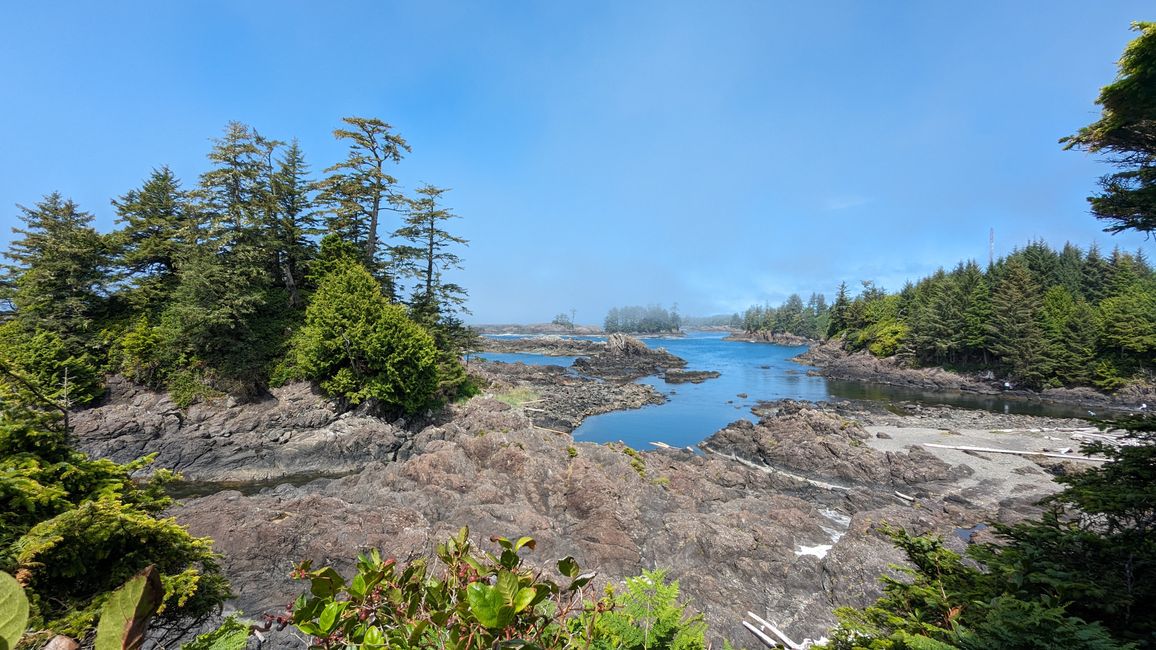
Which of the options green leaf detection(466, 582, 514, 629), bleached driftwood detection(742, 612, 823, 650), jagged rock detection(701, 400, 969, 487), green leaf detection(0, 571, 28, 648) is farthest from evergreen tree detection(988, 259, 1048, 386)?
green leaf detection(0, 571, 28, 648)

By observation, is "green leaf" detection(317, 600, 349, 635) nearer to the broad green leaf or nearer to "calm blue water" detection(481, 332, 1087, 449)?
the broad green leaf

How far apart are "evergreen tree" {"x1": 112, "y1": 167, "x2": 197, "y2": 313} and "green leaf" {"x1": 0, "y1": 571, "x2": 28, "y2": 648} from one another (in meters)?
26.0

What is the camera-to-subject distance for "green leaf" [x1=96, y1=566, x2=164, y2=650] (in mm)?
970

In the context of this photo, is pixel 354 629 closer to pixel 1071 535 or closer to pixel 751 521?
pixel 1071 535

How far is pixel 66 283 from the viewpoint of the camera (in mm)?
19062

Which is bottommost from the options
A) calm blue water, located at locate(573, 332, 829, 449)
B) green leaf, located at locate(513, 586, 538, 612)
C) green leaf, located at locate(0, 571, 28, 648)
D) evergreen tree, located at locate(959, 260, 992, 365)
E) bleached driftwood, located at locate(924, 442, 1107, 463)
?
calm blue water, located at locate(573, 332, 829, 449)

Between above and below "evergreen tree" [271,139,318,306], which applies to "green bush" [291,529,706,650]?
below

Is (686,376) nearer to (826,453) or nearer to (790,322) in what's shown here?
(826,453)

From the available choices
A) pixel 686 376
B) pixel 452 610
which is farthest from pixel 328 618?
pixel 686 376

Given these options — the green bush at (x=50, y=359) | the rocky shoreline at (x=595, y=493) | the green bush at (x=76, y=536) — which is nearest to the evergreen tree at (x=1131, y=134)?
Answer: the rocky shoreline at (x=595, y=493)

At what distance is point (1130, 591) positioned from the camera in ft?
10.5

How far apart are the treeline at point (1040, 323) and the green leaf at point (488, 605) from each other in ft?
186

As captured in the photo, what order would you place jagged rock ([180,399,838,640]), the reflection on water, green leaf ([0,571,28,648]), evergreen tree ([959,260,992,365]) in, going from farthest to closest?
1. evergreen tree ([959,260,992,365])
2. the reflection on water
3. jagged rock ([180,399,838,640])
4. green leaf ([0,571,28,648])

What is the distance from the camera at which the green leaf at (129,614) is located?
0.97m
